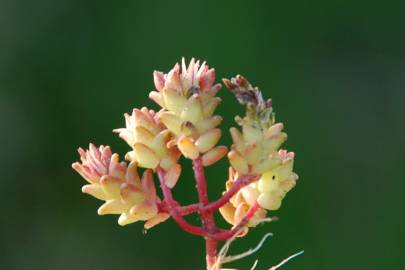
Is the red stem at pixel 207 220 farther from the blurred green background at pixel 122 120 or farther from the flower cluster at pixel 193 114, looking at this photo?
the blurred green background at pixel 122 120

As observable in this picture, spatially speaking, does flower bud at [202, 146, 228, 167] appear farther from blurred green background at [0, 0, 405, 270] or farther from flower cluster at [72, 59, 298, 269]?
blurred green background at [0, 0, 405, 270]

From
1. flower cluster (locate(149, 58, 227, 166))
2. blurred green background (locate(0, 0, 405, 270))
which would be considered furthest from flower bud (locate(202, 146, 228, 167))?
blurred green background (locate(0, 0, 405, 270))

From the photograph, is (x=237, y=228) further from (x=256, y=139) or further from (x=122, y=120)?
(x=122, y=120)

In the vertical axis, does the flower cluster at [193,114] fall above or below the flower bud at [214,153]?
above

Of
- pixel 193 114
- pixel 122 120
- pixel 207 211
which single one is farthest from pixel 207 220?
pixel 122 120

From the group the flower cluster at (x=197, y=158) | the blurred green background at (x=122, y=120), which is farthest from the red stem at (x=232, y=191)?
the blurred green background at (x=122, y=120)

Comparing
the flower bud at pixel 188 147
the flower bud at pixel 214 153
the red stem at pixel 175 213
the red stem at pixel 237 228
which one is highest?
the flower bud at pixel 188 147
